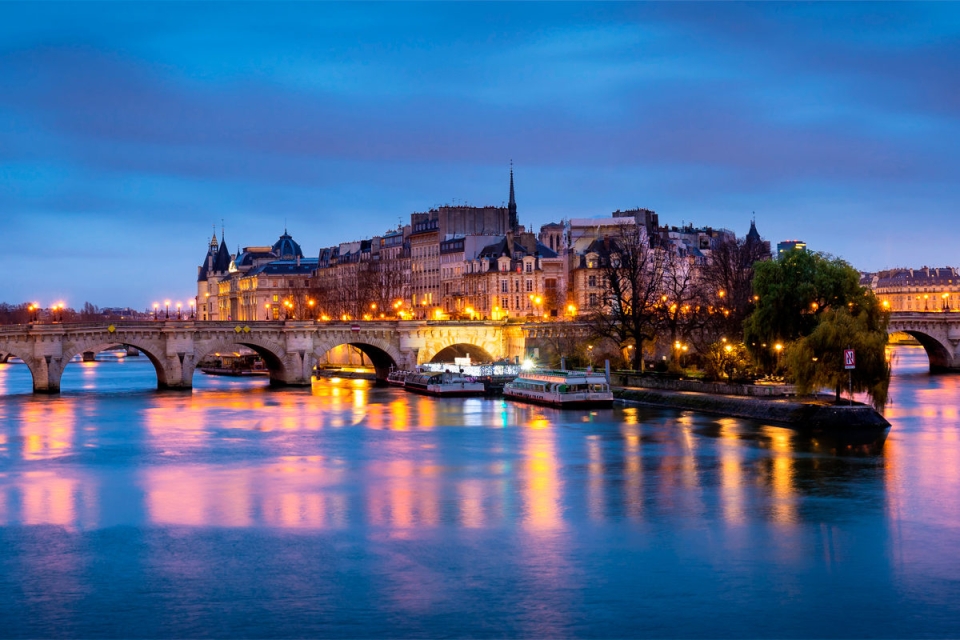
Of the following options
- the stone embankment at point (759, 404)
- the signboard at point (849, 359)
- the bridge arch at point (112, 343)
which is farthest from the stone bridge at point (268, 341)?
the signboard at point (849, 359)

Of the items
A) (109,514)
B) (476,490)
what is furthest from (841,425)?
(109,514)

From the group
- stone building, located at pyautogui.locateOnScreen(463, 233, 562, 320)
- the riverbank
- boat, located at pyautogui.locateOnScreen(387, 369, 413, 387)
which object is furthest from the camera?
stone building, located at pyautogui.locateOnScreen(463, 233, 562, 320)

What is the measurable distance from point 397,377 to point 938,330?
38.1m

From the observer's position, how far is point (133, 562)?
2744cm

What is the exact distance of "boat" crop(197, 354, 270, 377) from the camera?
101 meters

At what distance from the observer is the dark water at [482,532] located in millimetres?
23422

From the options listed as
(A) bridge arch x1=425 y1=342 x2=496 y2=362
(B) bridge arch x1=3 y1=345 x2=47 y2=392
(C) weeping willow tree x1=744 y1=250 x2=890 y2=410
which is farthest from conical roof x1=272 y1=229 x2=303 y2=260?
(C) weeping willow tree x1=744 y1=250 x2=890 y2=410

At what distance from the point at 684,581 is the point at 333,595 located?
6.77 metres

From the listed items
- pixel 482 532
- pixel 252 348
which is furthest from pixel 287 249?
pixel 482 532

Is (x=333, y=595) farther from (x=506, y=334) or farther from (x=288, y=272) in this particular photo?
(x=288, y=272)

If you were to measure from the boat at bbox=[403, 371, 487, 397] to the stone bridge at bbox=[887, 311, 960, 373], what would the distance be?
1280 inches

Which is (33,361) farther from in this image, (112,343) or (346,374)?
(346,374)

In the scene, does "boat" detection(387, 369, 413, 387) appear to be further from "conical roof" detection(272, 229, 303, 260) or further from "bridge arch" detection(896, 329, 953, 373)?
"conical roof" detection(272, 229, 303, 260)

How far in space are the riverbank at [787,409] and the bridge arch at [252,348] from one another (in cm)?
2755
